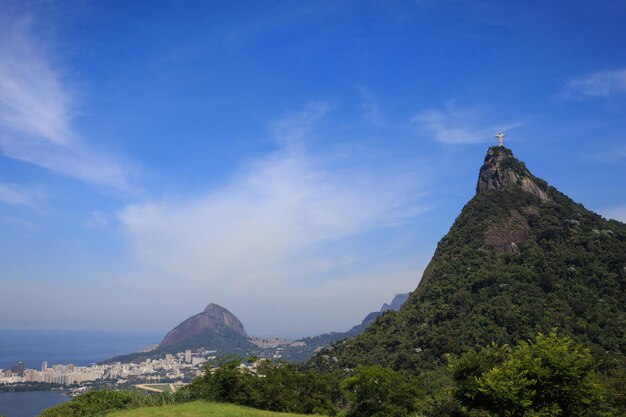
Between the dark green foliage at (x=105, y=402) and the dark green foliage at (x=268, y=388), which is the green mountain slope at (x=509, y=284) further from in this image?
the dark green foliage at (x=105, y=402)

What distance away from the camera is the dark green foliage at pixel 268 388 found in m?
22.9

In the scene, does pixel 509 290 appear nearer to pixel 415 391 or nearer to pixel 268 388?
pixel 415 391

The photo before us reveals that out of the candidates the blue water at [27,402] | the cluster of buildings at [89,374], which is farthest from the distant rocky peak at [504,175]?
the blue water at [27,402]

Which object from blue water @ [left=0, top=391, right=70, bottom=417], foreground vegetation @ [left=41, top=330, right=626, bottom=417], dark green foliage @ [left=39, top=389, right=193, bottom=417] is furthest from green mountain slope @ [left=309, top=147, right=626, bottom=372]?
dark green foliage @ [left=39, top=389, right=193, bottom=417]

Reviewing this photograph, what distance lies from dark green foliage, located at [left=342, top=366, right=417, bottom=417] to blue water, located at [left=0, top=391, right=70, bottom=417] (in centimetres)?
4227

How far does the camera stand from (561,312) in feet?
189

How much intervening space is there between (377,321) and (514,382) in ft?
197

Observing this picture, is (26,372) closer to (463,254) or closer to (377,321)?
(377,321)

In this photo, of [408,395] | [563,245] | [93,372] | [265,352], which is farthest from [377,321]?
Result: [265,352]

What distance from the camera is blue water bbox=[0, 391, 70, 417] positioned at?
50.9 m

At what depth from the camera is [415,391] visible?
2195 cm

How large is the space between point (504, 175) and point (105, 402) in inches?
3544

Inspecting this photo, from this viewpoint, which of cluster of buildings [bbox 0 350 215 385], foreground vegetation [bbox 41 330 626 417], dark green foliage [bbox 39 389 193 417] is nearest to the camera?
foreground vegetation [bbox 41 330 626 417]

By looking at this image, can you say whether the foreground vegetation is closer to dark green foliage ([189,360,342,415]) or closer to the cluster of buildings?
dark green foliage ([189,360,342,415])
